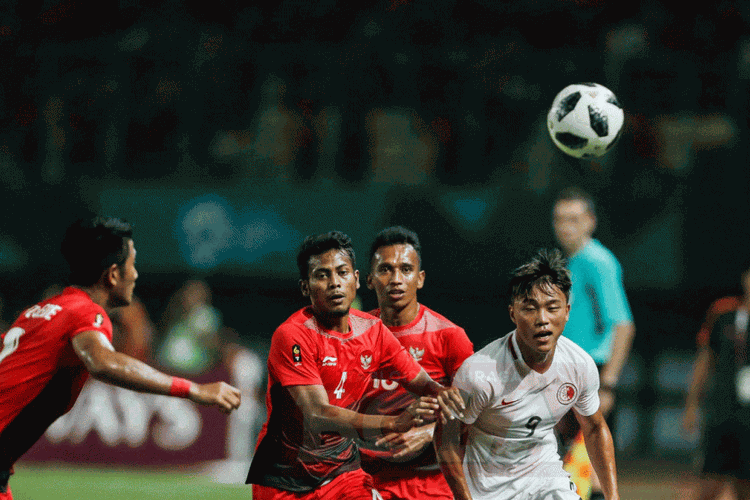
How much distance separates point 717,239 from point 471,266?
10.9ft

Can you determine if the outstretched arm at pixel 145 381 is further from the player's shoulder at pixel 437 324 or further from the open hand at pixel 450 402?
the player's shoulder at pixel 437 324

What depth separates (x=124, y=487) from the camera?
8.92 m

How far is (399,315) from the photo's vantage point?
5.05 meters

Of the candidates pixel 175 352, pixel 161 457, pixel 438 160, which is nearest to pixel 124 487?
pixel 161 457

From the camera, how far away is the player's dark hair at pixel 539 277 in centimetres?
420

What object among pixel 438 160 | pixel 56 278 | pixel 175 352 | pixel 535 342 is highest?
pixel 438 160

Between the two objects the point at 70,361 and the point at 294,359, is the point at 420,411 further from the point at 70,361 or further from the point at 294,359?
the point at 70,361

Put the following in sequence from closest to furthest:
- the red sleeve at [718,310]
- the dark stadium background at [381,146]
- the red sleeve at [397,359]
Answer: the red sleeve at [397,359] < the red sleeve at [718,310] < the dark stadium background at [381,146]

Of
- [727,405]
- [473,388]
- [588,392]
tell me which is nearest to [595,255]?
[588,392]

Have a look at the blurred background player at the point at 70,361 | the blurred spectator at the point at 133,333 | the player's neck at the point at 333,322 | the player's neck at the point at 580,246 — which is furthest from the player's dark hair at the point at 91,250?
the blurred spectator at the point at 133,333

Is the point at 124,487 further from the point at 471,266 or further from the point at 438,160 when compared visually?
the point at 438,160

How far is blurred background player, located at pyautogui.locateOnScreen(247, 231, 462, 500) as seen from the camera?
4.36 metres

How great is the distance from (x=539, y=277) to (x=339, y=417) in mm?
1161

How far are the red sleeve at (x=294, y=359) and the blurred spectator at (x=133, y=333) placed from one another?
6.53 metres
